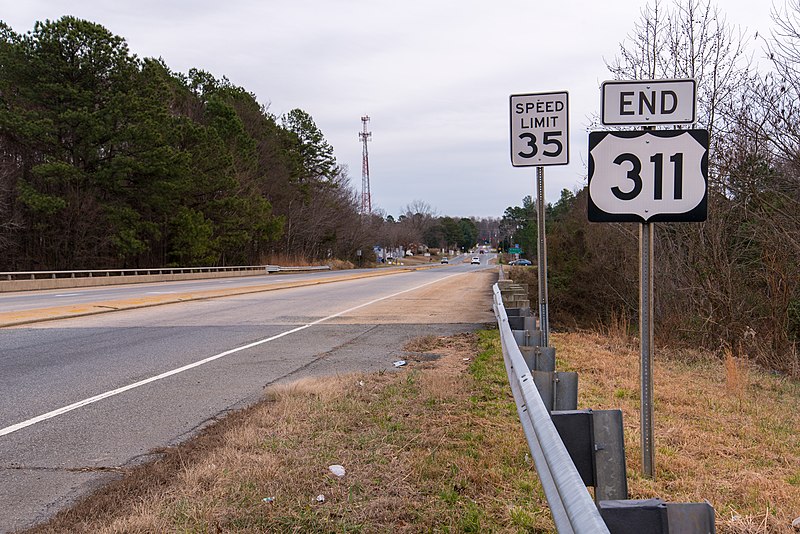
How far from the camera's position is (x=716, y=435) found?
571cm

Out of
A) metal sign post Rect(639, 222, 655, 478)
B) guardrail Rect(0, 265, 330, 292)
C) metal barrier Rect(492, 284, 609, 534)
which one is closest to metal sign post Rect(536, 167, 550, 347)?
metal sign post Rect(639, 222, 655, 478)

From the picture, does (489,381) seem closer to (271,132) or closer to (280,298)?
(280,298)

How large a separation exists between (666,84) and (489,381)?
3969 mm

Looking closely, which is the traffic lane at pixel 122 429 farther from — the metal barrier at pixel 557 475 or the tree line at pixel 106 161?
the tree line at pixel 106 161

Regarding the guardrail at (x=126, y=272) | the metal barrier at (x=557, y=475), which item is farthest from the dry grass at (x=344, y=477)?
the guardrail at (x=126, y=272)

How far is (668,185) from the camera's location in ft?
14.9

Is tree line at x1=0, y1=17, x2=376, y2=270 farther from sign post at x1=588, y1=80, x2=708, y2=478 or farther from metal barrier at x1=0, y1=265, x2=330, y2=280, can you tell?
sign post at x1=588, y1=80, x2=708, y2=478

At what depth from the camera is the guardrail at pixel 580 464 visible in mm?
2275

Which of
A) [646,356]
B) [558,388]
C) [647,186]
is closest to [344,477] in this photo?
[558,388]

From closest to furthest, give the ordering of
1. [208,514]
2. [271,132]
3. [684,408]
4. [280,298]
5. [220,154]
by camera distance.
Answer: [208,514] < [684,408] < [280,298] < [220,154] < [271,132]

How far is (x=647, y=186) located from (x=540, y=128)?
422 centimetres

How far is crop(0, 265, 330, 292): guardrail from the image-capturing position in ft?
103

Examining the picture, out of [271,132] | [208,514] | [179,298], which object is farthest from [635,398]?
[271,132]

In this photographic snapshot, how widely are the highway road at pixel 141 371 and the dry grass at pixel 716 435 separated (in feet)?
11.1
